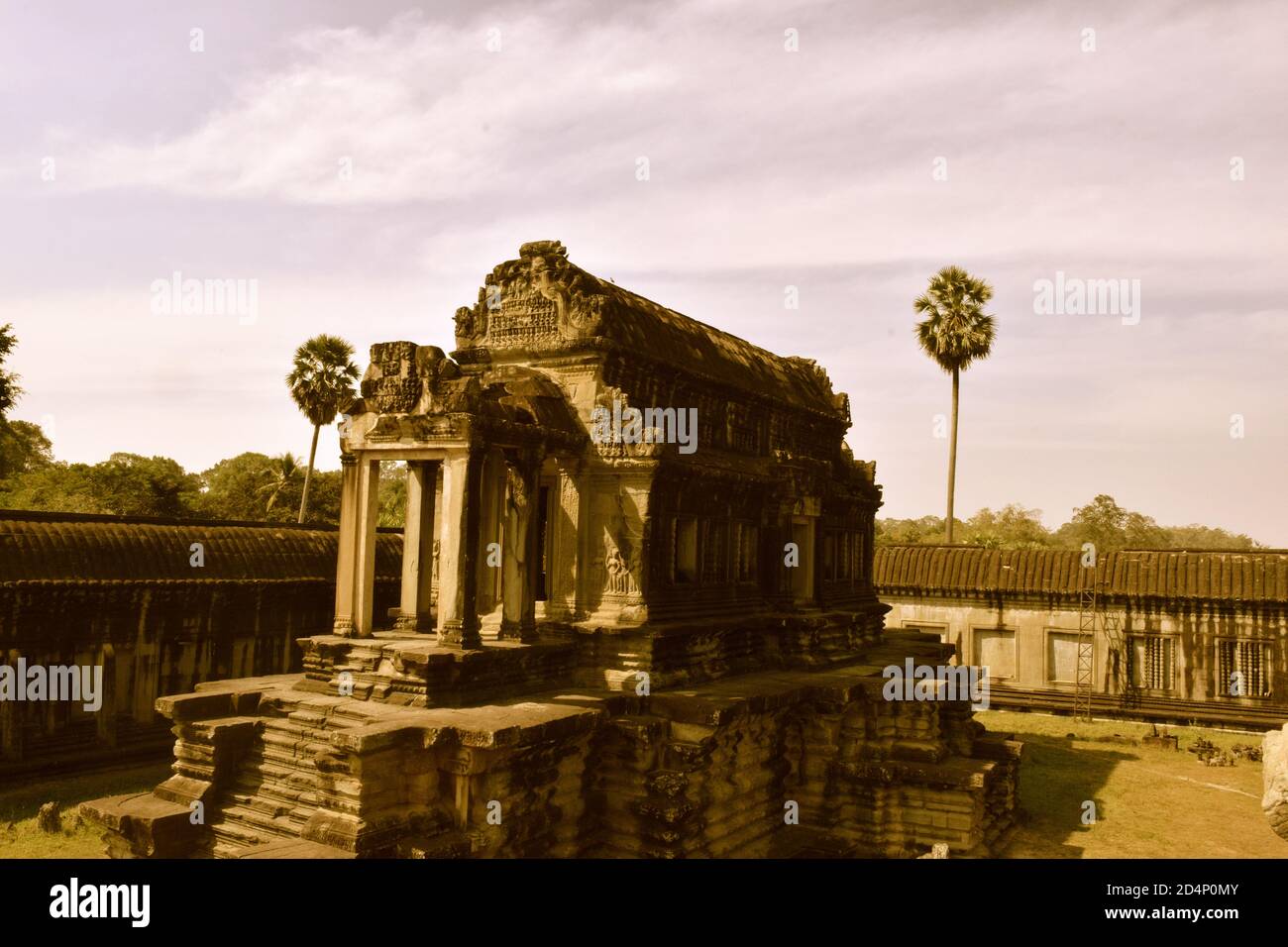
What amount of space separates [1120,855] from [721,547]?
7279 millimetres

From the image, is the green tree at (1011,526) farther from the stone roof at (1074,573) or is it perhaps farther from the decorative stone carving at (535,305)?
the decorative stone carving at (535,305)

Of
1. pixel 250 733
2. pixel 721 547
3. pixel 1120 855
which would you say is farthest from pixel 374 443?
pixel 1120 855

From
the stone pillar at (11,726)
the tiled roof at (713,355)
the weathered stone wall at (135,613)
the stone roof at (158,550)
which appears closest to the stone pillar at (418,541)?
the tiled roof at (713,355)

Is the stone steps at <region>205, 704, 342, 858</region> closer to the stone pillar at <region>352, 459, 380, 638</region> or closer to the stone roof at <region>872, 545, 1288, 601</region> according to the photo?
the stone pillar at <region>352, 459, 380, 638</region>

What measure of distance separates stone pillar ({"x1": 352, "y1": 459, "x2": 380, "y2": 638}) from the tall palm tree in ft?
83.0

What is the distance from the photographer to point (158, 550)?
1664 centimetres

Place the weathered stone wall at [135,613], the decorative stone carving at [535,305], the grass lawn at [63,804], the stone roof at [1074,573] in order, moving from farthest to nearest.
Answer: the stone roof at [1074,573], the weathered stone wall at [135,613], the decorative stone carving at [535,305], the grass lawn at [63,804]

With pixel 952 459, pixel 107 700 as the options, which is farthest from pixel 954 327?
pixel 107 700

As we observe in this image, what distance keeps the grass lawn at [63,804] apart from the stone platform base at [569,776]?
1.22 metres

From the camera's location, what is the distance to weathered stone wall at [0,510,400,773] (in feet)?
46.7

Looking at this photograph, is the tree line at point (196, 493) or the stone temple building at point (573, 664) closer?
the stone temple building at point (573, 664)

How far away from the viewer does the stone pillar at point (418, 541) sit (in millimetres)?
12791

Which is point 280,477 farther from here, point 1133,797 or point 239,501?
point 1133,797
